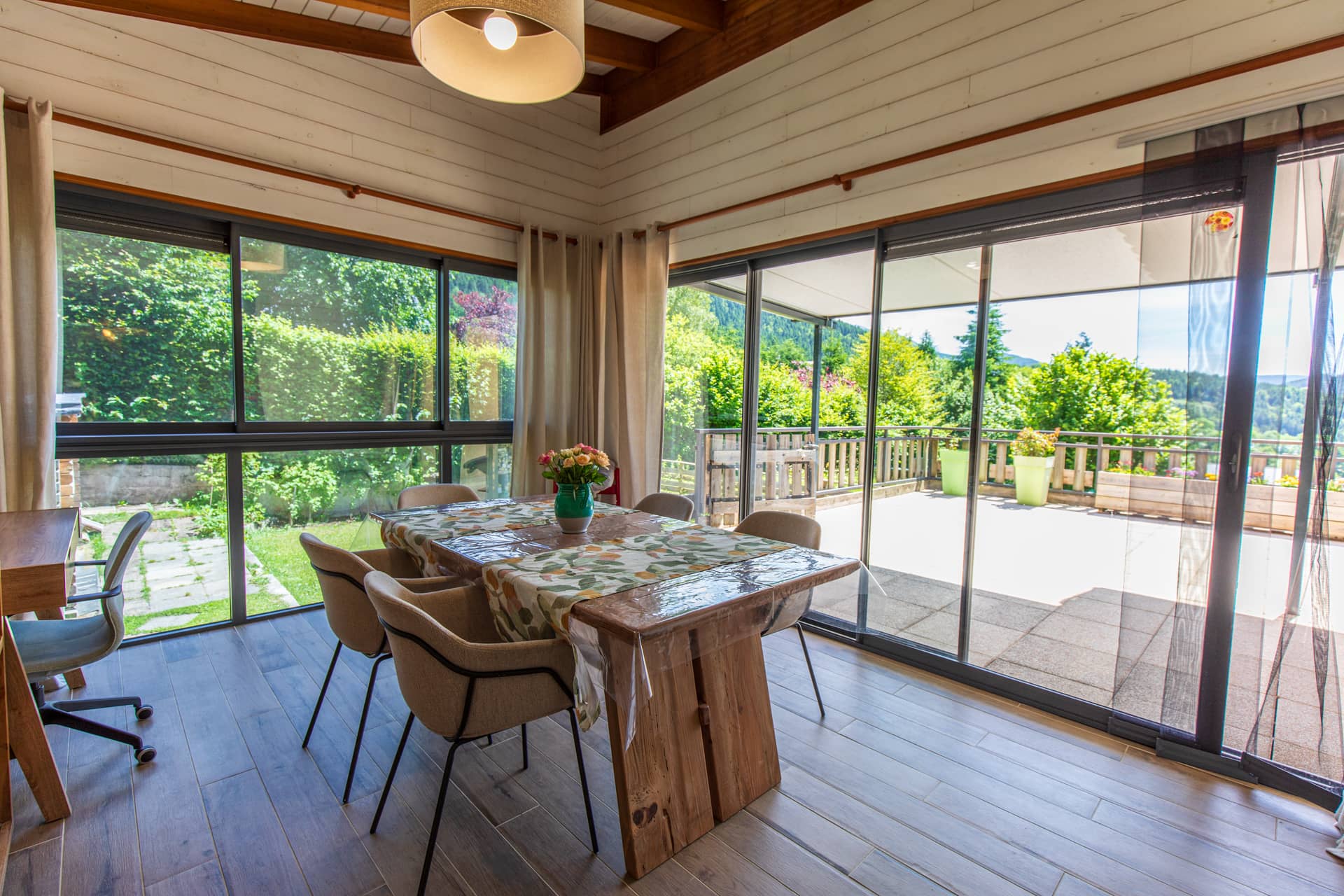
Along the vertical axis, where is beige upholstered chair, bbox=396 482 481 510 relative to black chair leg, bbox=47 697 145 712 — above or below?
above

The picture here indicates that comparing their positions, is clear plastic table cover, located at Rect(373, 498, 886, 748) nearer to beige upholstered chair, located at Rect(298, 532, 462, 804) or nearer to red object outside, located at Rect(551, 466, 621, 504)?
beige upholstered chair, located at Rect(298, 532, 462, 804)

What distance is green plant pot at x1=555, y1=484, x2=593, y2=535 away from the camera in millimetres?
2445

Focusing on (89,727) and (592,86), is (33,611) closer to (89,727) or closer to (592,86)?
(89,727)

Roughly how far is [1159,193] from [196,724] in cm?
414

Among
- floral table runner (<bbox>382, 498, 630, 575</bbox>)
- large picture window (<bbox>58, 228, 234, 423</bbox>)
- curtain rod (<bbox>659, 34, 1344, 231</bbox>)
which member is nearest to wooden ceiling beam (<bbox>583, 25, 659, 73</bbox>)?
curtain rod (<bbox>659, 34, 1344, 231</bbox>)

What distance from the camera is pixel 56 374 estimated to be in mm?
2682

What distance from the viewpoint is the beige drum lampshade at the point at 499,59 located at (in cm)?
192

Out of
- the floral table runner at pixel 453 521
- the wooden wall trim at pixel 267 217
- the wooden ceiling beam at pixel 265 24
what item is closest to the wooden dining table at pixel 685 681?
A: the floral table runner at pixel 453 521

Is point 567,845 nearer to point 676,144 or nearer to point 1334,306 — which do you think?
point 1334,306

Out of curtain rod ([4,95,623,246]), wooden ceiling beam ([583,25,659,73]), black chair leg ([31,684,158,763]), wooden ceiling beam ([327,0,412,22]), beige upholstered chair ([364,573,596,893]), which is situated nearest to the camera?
beige upholstered chair ([364,573,596,893])

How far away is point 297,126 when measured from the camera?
132 inches

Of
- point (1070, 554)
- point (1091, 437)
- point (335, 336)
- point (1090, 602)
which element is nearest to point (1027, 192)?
point (1091, 437)

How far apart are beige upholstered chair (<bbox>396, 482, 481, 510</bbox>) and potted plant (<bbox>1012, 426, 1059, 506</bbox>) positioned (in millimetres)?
2721

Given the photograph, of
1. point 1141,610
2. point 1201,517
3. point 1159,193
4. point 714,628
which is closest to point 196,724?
point 714,628
